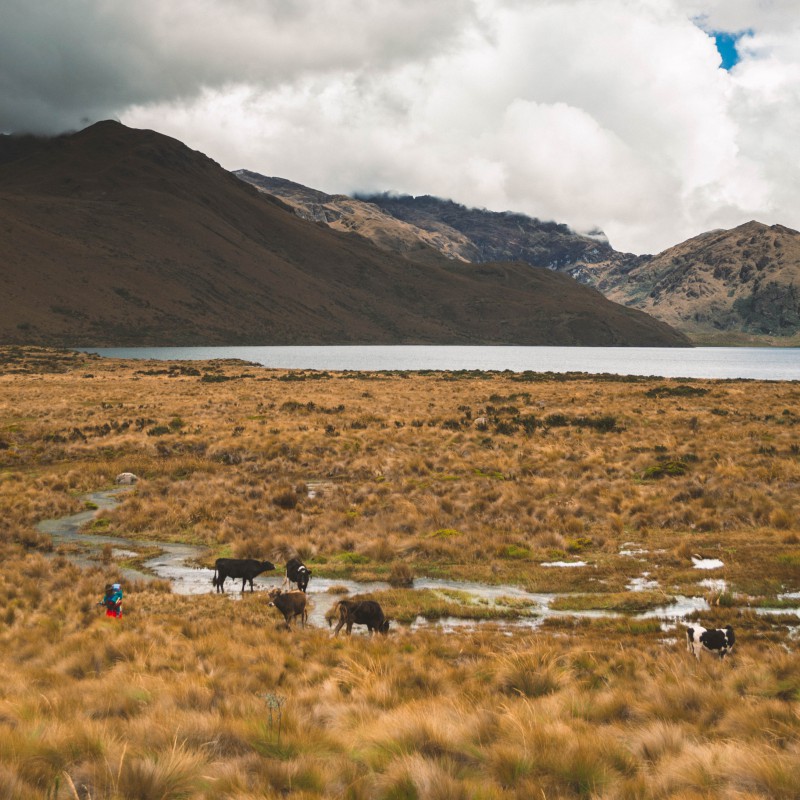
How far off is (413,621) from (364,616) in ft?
4.36

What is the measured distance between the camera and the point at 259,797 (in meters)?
4.23

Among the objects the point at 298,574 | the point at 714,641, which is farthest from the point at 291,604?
the point at 714,641

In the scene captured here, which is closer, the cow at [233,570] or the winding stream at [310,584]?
the winding stream at [310,584]

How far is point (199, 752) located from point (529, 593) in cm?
856

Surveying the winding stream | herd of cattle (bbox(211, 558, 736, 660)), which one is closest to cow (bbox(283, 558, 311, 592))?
herd of cattle (bbox(211, 558, 736, 660))

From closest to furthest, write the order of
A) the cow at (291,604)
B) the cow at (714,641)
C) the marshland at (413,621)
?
the marshland at (413,621), the cow at (714,641), the cow at (291,604)

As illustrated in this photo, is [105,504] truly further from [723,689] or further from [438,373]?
[438,373]

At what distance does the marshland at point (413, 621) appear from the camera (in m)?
4.79

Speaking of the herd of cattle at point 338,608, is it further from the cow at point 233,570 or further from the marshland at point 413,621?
the marshland at point 413,621

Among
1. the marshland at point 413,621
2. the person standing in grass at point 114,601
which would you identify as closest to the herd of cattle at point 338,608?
the marshland at point 413,621

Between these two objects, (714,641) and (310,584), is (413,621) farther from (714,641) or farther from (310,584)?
(714,641)

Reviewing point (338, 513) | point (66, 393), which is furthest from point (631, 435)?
point (66, 393)

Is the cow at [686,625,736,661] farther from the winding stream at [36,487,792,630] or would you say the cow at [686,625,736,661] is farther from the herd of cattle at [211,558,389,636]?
the herd of cattle at [211,558,389,636]

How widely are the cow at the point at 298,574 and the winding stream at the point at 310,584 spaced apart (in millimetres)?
410
